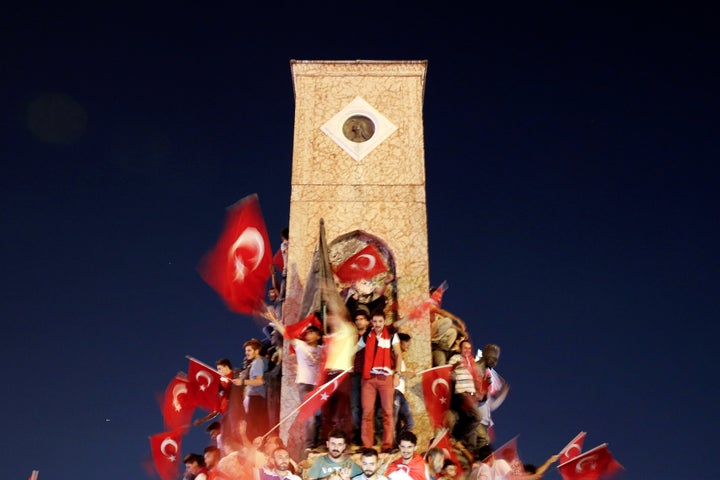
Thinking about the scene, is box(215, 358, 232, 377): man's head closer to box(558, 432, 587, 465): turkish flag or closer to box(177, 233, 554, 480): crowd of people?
box(177, 233, 554, 480): crowd of people

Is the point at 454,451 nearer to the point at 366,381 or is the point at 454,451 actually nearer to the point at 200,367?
Result: the point at 366,381

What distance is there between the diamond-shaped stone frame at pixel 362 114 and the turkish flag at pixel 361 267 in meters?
2.16

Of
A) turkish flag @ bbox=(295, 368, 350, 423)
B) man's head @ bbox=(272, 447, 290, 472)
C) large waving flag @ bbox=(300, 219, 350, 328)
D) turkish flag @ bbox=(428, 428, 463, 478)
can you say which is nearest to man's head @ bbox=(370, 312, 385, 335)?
turkish flag @ bbox=(295, 368, 350, 423)

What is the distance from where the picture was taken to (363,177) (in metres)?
13.6

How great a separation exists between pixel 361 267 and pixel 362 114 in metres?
3.37

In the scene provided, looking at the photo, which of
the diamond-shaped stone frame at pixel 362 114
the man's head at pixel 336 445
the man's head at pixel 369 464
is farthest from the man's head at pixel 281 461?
the diamond-shaped stone frame at pixel 362 114

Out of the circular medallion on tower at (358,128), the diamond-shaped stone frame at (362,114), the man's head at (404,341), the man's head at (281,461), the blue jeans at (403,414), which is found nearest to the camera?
the man's head at (281,461)

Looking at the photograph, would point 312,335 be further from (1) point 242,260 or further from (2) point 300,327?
(1) point 242,260

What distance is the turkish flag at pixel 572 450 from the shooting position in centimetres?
1084

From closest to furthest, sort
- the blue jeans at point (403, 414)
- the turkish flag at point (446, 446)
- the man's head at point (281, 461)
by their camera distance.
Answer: the man's head at point (281, 461), the turkish flag at point (446, 446), the blue jeans at point (403, 414)

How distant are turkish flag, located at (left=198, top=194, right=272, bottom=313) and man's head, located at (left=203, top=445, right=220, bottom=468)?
86.9 inches

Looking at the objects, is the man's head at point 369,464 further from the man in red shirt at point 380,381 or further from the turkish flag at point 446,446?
the turkish flag at point 446,446

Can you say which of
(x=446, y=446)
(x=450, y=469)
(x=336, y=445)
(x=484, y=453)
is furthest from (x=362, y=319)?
(x=484, y=453)

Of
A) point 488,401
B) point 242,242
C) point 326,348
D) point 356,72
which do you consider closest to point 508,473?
point 488,401
